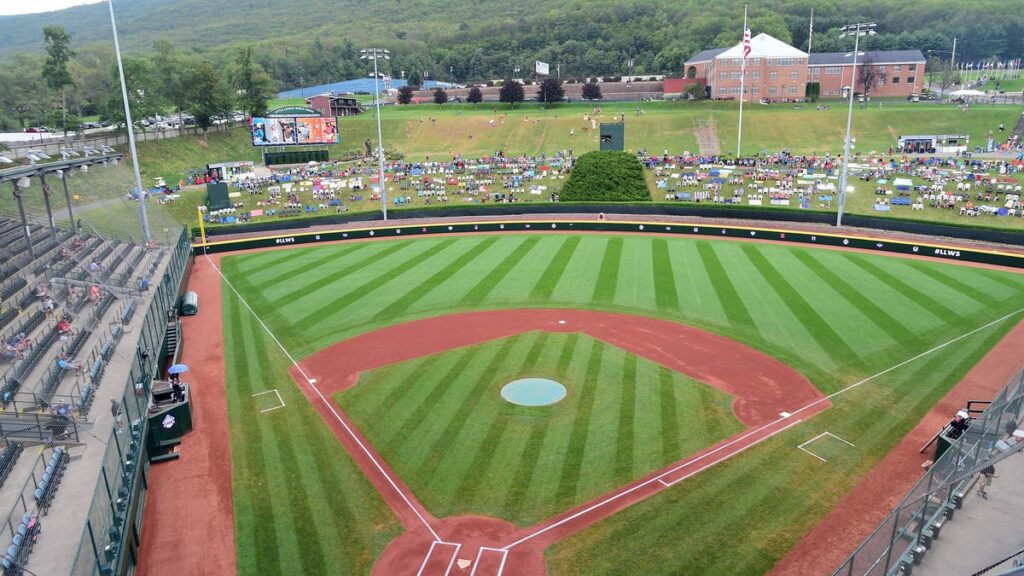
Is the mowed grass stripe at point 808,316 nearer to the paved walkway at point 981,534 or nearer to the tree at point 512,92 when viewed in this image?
the paved walkway at point 981,534

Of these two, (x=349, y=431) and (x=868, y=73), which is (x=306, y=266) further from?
(x=868, y=73)

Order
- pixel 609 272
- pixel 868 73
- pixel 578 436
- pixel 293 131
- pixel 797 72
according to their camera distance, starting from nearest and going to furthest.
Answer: pixel 578 436, pixel 609 272, pixel 293 131, pixel 797 72, pixel 868 73

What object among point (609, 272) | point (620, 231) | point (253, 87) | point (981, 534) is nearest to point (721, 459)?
point (981, 534)

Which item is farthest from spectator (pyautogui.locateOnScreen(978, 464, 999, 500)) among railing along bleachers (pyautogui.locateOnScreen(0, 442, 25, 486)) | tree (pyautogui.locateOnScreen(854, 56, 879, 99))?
tree (pyautogui.locateOnScreen(854, 56, 879, 99))

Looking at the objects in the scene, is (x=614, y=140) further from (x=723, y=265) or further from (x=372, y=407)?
(x=372, y=407)

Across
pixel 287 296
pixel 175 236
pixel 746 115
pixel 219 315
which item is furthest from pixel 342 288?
pixel 746 115

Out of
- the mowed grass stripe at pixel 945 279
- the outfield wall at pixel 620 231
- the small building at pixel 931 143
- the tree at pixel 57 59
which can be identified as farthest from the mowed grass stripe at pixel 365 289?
the tree at pixel 57 59

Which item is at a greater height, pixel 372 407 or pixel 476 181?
pixel 476 181
